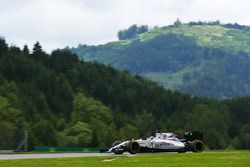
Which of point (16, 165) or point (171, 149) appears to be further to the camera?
point (171, 149)

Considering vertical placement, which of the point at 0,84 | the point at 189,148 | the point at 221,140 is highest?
the point at 0,84

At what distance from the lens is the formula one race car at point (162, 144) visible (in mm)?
47375

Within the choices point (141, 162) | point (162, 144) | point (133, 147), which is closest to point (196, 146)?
point (162, 144)

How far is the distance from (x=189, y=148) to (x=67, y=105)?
146 meters

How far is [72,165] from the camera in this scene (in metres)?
31.5

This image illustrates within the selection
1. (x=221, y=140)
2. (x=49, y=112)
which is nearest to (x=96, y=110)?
(x=49, y=112)

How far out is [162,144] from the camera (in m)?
49.6

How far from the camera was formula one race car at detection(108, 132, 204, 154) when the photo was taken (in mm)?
47375

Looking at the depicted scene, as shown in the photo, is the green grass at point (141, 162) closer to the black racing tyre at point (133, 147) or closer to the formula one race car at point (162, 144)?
the black racing tyre at point (133, 147)

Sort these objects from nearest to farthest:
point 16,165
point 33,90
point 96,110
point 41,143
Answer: point 16,165 < point 41,143 < point 96,110 < point 33,90

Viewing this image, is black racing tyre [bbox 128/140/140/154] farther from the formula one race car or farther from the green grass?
the green grass

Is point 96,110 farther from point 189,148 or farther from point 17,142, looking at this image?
point 189,148

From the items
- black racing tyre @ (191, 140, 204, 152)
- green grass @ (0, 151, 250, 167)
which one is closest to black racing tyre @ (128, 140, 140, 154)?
black racing tyre @ (191, 140, 204, 152)

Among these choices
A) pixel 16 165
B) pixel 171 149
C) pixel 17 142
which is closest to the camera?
pixel 16 165
